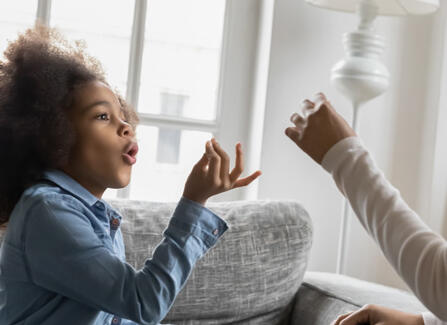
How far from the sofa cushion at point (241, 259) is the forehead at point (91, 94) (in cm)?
53

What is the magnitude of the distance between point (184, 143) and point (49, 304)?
1.27m

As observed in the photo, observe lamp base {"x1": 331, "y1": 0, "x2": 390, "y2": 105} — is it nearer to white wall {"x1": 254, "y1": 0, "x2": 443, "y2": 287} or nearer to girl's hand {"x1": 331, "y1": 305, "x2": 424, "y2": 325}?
white wall {"x1": 254, "y1": 0, "x2": 443, "y2": 287}

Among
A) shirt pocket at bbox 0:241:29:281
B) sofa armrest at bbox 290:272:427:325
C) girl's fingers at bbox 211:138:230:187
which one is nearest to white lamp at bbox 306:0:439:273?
sofa armrest at bbox 290:272:427:325

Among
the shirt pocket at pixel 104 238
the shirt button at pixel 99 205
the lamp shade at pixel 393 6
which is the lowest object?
the shirt pocket at pixel 104 238

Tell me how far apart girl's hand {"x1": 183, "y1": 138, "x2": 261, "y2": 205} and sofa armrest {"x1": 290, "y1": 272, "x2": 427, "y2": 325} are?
680 mm

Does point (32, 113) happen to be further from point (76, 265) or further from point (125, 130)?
point (76, 265)

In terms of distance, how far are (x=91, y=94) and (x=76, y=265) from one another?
0.31 meters

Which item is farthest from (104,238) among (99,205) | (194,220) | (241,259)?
(241,259)

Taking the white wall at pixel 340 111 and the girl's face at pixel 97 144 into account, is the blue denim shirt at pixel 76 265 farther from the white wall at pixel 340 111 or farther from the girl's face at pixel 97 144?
the white wall at pixel 340 111

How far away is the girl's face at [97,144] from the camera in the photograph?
117 centimetres

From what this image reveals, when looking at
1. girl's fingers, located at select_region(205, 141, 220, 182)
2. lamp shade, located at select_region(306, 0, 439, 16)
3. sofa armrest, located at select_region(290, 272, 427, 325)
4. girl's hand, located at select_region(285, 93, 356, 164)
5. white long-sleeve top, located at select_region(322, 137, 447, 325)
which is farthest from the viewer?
lamp shade, located at select_region(306, 0, 439, 16)

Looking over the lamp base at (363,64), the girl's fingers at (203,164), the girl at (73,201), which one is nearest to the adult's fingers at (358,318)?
the girl at (73,201)

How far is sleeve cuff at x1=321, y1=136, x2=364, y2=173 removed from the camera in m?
0.97

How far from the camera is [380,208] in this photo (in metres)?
0.92
